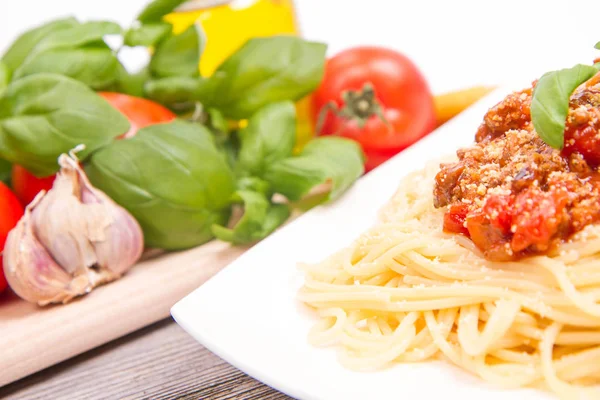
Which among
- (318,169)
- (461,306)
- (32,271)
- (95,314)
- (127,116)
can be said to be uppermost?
(127,116)

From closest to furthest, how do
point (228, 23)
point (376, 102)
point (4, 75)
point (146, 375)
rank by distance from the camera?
point (146, 375), point (4, 75), point (376, 102), point (228, 23)

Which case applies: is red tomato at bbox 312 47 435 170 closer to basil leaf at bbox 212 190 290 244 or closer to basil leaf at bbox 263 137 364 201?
basil leaf at bbox 263 137 364 201

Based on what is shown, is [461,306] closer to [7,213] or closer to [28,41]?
[7,213]

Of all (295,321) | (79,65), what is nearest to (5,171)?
(79,65)

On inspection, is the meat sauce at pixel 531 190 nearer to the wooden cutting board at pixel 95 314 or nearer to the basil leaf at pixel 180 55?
the wooden cutting board at pixel 95 314

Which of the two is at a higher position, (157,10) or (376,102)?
(157,10)

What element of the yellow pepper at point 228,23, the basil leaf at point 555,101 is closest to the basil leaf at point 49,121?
the yellow pepper at point 228,23

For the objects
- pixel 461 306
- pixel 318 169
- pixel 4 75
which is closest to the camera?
pixel 461 306

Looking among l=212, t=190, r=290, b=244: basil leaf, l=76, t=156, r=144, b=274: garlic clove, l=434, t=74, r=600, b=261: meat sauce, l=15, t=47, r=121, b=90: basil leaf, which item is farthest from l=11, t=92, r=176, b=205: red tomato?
l=434, t=74, r=600, b=261: meat sauce
